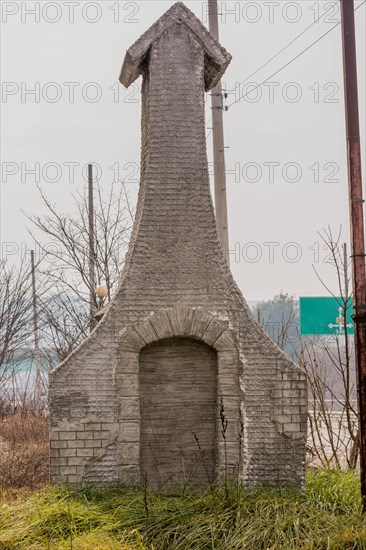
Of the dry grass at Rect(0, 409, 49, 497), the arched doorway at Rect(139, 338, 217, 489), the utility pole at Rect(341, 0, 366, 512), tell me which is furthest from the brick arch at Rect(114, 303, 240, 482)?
the dry grass at Rect(0, 409, 49, 497)

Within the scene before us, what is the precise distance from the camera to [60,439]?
9.10 meters

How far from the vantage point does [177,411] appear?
9.43 metres

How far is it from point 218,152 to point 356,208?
6.45m

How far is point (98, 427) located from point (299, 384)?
2316mm

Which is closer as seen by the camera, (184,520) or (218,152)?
(184,520)

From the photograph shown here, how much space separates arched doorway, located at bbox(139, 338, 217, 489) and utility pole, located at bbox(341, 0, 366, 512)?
70.0 inches

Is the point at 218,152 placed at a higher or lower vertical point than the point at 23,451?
higher

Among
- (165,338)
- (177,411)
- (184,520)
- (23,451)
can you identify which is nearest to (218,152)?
(165,338)

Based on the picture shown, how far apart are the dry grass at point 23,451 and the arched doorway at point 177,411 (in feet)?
9.41

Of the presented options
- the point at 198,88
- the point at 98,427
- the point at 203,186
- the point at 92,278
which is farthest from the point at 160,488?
the point at 92,278

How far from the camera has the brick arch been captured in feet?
30.0

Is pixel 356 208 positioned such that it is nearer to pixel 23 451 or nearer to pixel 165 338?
pixel 165 338

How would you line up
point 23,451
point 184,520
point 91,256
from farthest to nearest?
1. point 91,256
2. point 23,451
3. point 184,520

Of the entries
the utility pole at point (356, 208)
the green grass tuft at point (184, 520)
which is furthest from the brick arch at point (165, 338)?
the utility pole at point (356, 208)
